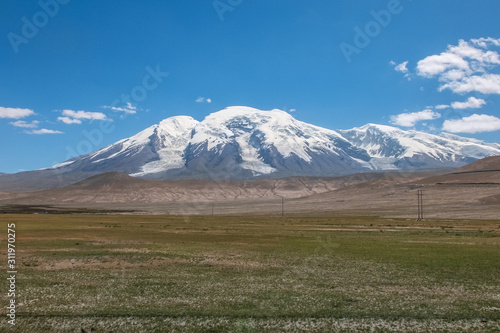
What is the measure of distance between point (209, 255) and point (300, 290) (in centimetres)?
1476

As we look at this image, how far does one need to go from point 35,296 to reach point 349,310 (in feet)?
50.8

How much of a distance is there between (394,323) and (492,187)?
621 ft

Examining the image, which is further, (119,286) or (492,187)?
(492,187)

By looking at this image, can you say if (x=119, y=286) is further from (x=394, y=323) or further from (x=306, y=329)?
(x=394, y=323)

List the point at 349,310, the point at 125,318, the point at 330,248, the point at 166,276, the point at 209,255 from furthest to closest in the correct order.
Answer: the point at 330,248, the point at 209,255, the point at 166,276, the point at 349,310, the point at 125,318

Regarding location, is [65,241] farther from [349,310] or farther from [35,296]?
[349,310]

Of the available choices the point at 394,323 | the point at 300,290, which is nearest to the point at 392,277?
the point at 300,290

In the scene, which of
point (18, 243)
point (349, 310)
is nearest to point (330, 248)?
point (349, 310)

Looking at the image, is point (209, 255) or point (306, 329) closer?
point (306, 329)

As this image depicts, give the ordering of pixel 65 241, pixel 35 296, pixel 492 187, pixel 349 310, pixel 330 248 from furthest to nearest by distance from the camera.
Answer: pixel 492 187 → pixel 65 241 → pixel 330 248 → pixel 35 296 → pixel 349 310

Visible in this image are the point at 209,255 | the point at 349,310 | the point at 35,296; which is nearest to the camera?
the point at 349,310

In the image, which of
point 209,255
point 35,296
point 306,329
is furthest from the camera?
point 209,255

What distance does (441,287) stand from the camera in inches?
934

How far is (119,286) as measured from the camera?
922 inches
